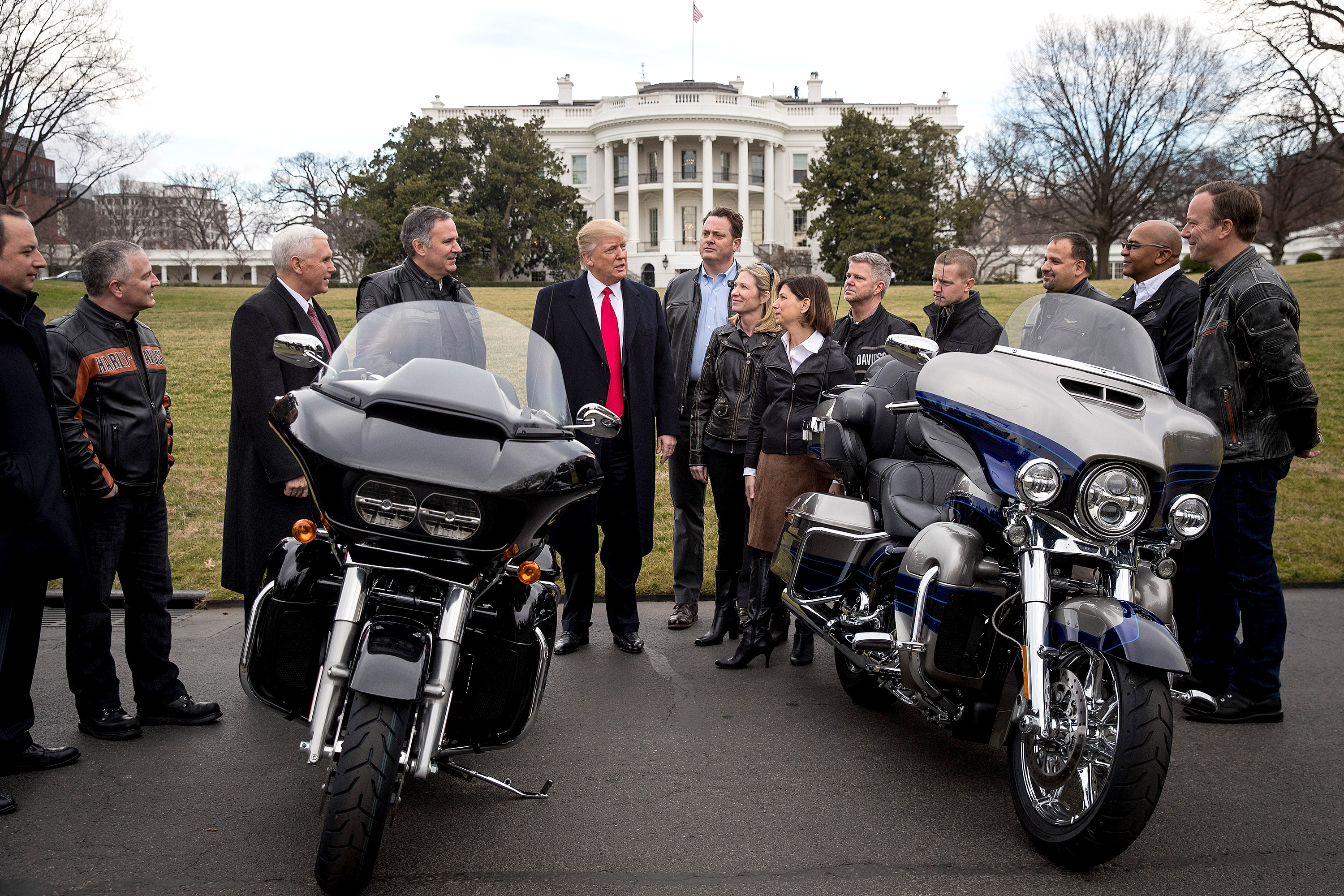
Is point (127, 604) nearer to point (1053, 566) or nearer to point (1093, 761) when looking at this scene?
point (1053, 566)

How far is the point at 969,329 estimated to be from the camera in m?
6.07

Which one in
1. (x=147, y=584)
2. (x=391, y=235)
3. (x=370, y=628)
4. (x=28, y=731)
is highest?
(x=391, y=235)

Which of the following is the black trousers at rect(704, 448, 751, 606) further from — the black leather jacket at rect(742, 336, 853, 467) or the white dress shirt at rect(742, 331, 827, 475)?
the white dress shirt at rect(742, 331, 827, 475)

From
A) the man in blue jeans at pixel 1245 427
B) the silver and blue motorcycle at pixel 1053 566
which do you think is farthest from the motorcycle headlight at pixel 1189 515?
the man in blue jeans at pixel 1245 427

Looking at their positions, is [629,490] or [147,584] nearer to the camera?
[147,584]

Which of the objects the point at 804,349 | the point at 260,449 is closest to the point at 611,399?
the point at 804,349

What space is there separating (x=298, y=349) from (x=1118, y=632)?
8.72 feet

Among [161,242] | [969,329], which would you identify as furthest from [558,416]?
[161,242]

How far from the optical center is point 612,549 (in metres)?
5.64

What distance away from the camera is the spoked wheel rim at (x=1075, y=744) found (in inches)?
120

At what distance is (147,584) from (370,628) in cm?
205

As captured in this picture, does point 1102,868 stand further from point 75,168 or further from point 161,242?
point 161,242

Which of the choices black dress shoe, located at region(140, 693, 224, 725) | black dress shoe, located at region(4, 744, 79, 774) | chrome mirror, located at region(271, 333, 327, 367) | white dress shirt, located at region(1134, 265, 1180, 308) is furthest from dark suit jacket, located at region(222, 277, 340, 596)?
white dress shirt, located at region(1134, 265, 1180, 308)

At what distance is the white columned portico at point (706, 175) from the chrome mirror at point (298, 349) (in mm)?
73454
